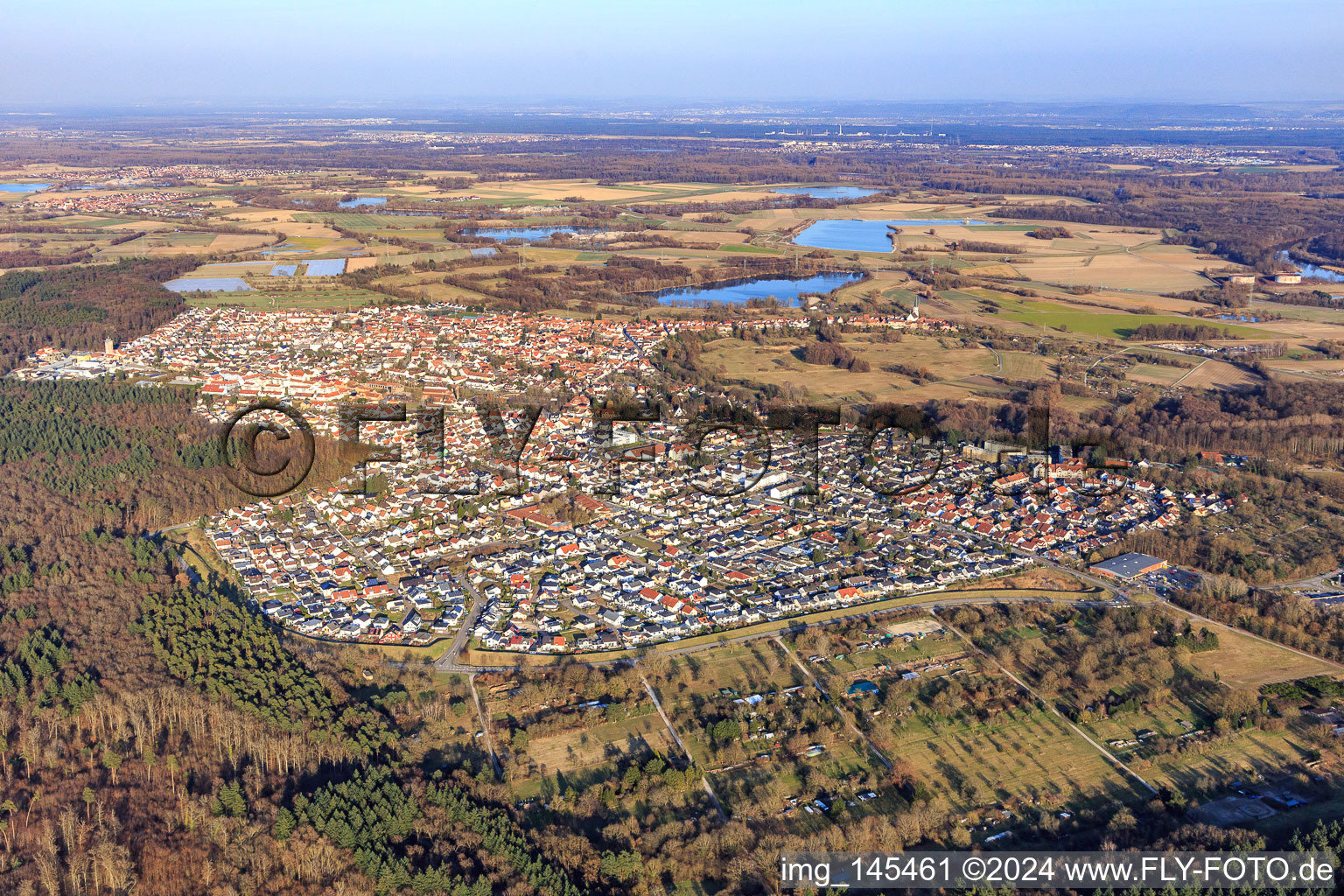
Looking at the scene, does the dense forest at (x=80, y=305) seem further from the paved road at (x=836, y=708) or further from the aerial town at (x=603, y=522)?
the paved road at (x=836, y=708)

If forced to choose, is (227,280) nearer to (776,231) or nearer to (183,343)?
(183,343)

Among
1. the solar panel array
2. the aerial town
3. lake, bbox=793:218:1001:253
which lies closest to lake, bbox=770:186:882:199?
lake, bbox=793:218:1001:253

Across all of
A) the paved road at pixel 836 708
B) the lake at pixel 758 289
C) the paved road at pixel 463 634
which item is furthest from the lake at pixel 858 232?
the paved road at pixel 836 708

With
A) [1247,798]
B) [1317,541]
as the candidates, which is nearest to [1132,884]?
[1247,798]

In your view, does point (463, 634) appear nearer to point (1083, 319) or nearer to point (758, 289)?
point (1083, 319)

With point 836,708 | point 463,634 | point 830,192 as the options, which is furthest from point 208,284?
point 830,192
